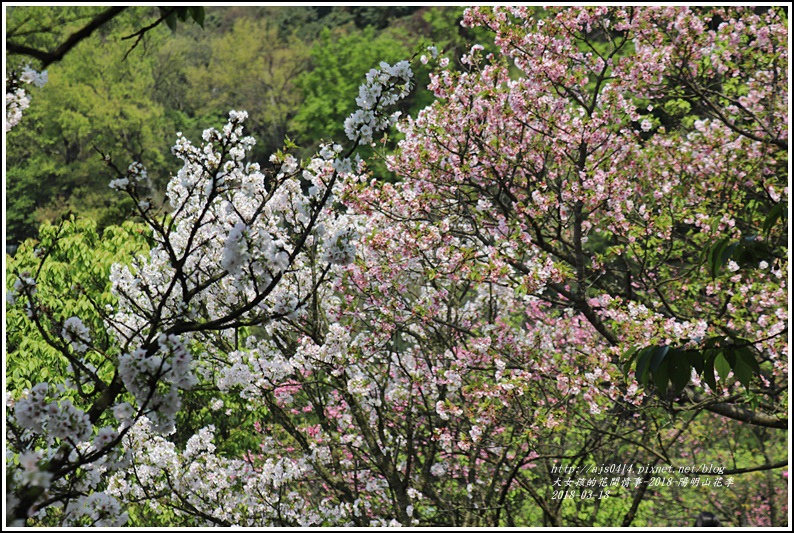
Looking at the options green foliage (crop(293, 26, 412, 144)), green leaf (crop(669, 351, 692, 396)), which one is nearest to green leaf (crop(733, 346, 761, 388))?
green leaf (crop(669, 351, 692, 396))

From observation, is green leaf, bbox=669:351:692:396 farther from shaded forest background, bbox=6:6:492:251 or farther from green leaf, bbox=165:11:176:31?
shaded forest background, bbox=6:6:492:251

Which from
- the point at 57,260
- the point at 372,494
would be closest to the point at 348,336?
the point at 372,494

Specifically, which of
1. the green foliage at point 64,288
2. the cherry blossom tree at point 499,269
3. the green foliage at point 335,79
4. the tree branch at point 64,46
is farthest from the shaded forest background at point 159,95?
the tree branch at point 64,46

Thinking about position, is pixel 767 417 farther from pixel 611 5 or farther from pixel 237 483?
pixel 237 483

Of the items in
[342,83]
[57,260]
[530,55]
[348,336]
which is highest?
[530,55]

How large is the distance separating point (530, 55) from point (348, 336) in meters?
3.08

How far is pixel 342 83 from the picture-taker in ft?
114

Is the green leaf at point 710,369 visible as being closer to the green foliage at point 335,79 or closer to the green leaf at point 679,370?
the green leaf at point 679,370

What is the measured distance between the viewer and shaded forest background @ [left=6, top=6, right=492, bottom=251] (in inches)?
1248

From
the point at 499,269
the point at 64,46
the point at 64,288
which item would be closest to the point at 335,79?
the point at 64,288

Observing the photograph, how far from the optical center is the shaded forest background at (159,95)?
104ft

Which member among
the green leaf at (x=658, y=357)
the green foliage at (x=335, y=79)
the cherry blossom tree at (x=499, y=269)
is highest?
the green leaf at (x=658, y=357)

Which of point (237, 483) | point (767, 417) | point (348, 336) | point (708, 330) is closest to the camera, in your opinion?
point (767, 417)

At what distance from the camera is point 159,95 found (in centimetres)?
3841
